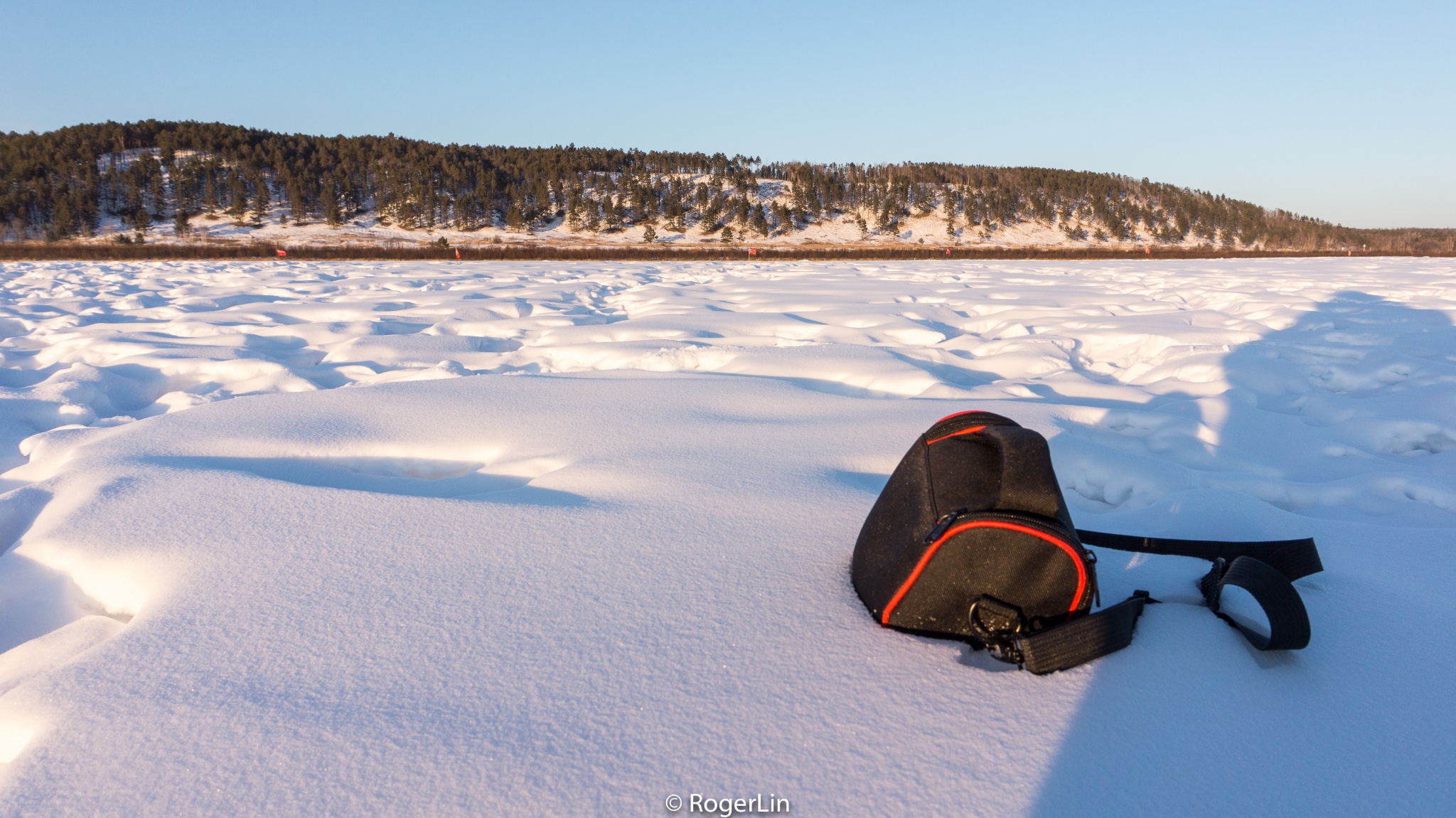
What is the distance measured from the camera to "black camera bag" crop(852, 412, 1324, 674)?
1266mm

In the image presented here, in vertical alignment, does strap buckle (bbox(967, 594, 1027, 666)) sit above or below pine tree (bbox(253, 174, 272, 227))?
below

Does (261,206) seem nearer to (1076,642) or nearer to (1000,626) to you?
(1000,626)

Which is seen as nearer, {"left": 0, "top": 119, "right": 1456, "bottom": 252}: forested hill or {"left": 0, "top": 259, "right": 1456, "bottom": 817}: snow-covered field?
{"left": 0, "top": 259, "right": 1456, "bottom": 817}: snow-covered field

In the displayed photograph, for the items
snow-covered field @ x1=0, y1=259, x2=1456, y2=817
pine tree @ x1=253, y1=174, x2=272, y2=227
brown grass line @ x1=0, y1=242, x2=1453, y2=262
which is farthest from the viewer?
pine tree @ x1=253, y1=174, x2=272, y2=227

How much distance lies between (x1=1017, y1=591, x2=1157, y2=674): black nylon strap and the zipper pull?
25 centimetres

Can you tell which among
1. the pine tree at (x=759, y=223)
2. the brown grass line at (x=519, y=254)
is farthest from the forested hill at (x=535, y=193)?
the brown grass line at (x=519, y=254)

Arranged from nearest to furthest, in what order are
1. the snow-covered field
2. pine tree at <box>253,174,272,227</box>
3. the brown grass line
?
the snow-covered field, the brown grass line, pine tree at <box>253,174,272,227</box>

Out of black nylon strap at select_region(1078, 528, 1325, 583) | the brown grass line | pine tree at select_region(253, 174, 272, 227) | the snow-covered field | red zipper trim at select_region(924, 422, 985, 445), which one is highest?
pine tree at select_region(253, 174, 272, 227)

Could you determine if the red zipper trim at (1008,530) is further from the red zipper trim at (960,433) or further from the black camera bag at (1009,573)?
the red zipper trim at (960,433)

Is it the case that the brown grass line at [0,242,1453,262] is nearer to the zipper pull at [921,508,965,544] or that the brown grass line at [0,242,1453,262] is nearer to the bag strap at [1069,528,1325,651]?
the bag strap at [1069,528,1325,651]

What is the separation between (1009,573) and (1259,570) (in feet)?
1.72

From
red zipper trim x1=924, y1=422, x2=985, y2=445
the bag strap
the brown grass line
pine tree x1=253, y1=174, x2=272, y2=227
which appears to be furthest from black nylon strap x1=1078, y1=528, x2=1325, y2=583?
pine tree x1=253, y1=174, x2=272, y2=227

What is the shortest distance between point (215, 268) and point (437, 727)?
16422mm

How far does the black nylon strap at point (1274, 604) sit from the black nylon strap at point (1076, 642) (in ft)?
0.85
